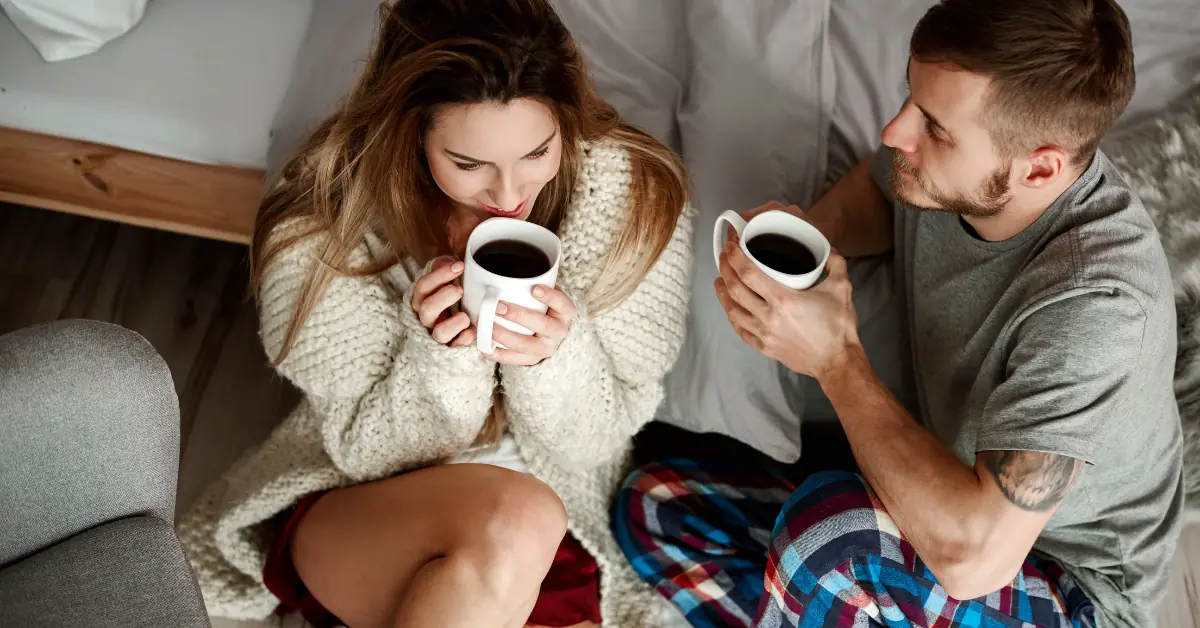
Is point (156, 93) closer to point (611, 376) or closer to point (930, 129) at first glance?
point (611, 376)

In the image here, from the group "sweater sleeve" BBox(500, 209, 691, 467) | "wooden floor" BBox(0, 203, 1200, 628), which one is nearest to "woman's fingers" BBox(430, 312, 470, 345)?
"sweater sleeve" BBox(500, 209, 691, 467)

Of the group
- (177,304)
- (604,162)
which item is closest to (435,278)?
(604,162)

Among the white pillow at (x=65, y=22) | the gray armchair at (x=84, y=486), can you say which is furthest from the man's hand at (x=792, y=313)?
the white pillow at (x=65, y=22)

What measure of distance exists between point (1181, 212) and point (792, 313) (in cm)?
66

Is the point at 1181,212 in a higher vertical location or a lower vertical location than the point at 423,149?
higher

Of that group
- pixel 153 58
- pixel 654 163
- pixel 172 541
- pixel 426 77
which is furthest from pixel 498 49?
pixel 153 58

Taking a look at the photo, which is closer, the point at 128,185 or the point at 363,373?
the point at 363,373

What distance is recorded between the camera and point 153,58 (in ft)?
4.91

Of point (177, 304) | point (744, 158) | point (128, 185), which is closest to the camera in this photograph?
point (744, 158)

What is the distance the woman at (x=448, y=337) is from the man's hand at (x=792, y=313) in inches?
4.8

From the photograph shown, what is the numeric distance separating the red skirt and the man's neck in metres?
0.69

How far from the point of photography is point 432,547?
112cm

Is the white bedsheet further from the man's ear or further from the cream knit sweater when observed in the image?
the man's ear

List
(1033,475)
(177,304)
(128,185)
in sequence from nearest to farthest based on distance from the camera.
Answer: (1033,475) < (128,185) < (177,304)
